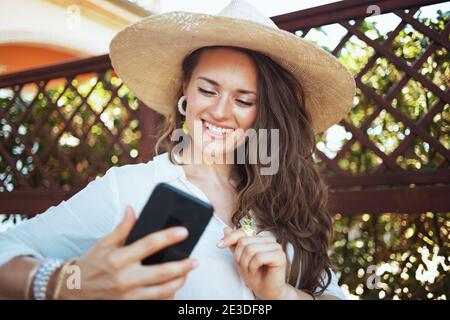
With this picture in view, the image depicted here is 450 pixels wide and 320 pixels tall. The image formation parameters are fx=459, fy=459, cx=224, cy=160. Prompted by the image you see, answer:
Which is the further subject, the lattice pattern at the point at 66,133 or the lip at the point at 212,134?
the lattice pattern at the point at 66,133

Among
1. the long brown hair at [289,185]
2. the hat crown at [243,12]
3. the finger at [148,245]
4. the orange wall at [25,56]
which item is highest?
the hat crown at [243,12]

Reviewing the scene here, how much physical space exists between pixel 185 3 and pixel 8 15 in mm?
1839

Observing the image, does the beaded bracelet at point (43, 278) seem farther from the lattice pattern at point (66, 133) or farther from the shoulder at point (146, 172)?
the lattice pattern at point (66, 133)

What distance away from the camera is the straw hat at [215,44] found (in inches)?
57.4

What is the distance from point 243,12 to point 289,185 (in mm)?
615

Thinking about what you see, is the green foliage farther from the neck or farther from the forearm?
the forearm

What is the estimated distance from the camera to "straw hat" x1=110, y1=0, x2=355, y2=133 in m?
1.46

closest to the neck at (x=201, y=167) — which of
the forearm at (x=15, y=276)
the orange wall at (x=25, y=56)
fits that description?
the forearm at (x=15, y=276)

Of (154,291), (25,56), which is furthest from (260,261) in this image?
(25,56)

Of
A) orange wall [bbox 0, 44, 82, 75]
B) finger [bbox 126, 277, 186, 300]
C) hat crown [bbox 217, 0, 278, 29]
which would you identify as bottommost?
orange wall [bbox 0, 44, 82, 75]

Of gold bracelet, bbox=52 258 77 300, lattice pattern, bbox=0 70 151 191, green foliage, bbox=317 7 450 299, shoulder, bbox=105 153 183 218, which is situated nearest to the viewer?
gold bracelet, bbox=52 258 77 300

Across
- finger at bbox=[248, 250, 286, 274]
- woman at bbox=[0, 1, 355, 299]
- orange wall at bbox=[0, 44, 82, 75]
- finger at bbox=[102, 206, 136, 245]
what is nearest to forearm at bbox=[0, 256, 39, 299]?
woman at bbox=[0, 1, 355, 299]

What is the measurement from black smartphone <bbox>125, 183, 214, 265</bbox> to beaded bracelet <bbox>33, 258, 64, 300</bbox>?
0.21 metres

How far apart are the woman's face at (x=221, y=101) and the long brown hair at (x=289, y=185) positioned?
0.05 meters
